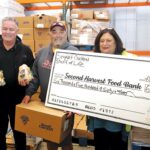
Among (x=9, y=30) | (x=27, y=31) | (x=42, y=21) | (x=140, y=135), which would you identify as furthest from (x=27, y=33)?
(x=140, y=135)

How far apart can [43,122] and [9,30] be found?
33.2 inches

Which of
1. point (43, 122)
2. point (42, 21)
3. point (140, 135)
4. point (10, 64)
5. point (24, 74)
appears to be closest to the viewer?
point (140, 135)

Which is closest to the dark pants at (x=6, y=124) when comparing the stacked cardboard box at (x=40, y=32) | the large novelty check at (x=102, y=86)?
the large novelty check at (x=102, y=86)

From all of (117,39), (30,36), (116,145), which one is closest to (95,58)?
(117,39)

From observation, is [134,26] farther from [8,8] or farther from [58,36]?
[58,36]

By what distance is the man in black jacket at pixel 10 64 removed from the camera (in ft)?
7.44

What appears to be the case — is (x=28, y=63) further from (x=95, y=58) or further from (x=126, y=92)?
(x=126, y=92)

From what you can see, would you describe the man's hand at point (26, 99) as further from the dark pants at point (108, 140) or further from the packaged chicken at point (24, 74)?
the dark pants at point (108, 140)

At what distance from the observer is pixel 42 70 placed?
7.29ft

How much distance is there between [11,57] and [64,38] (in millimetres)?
498

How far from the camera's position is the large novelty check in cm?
176

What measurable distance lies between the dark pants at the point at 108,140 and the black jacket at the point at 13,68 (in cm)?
83

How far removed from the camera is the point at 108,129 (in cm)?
188

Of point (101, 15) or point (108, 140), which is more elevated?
point (101, 15)
